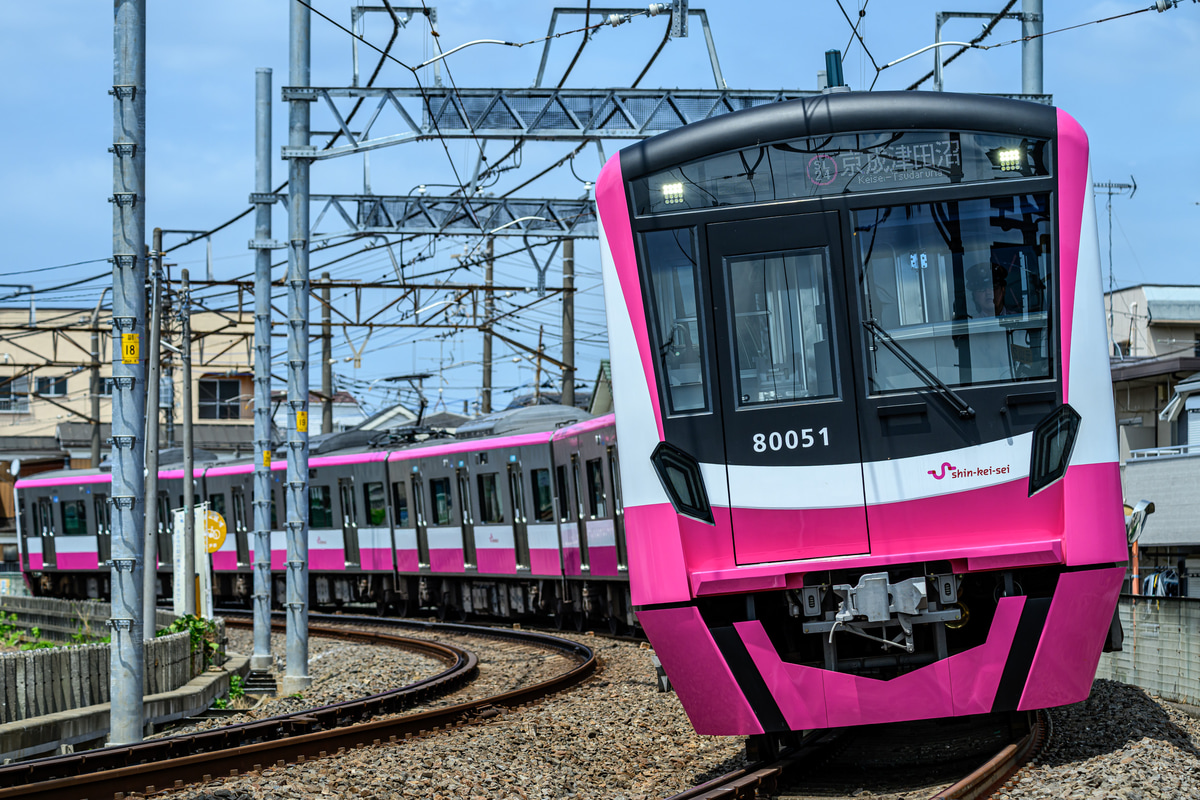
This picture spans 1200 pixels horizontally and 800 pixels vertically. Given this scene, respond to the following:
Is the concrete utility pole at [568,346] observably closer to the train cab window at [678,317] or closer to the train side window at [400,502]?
the train side window at [400,502]

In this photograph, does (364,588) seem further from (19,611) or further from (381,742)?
(381,742)

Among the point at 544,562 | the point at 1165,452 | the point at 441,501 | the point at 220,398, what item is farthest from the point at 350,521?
the point at 220,398

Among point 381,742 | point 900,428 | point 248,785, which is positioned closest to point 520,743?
point 381,742

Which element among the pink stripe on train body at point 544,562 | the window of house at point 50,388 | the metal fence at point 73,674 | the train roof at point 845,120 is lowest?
the metal fence at point 73,674

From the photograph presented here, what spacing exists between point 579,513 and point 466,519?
4270mm

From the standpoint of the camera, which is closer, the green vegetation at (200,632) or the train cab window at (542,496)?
the green vegetation at (200,632)

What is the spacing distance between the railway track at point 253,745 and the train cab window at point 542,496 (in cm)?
492

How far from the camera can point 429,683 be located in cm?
1375

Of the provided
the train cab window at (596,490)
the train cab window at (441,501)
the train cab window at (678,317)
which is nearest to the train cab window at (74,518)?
the train cab window at (441,501)

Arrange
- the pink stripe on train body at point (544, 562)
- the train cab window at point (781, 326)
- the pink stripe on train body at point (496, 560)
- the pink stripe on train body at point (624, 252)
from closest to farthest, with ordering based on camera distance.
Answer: the train cab window at point (781, 326)
the pink stripe on train body at point (624, 252)
the pink stripe on train body at point (544, 562)
the pink stripe on train body at point (496, 560)

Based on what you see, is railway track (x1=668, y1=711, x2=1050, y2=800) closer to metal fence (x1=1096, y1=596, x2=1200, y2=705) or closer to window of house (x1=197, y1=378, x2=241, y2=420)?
metal fence (x1=1096, y1=596, x2=1200, y2=705)

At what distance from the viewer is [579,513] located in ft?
61.8

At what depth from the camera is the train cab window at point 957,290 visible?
286 inches

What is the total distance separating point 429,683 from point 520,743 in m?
4.11
